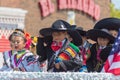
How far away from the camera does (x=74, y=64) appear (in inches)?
195

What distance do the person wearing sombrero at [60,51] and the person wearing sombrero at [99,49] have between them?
0.83 feet

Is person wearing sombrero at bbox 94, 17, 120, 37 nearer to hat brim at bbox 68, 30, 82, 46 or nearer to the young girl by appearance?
hat brim at bbox 68, 30, 82, 46

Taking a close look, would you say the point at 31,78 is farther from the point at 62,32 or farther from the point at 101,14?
the point at 101,14

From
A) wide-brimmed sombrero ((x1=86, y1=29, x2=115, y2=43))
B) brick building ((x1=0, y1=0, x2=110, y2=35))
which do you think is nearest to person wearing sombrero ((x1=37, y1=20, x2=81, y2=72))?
wide-brimmed sombrero ((x1=86, y1=29, x2=115, y2=43))

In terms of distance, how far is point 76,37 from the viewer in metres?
5.53

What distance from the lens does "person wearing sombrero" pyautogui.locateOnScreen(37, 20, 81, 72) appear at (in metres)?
4.96

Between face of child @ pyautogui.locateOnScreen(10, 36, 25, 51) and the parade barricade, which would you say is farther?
face of child @ pyautogui.locateOnScreen(10, 36, 25, 51)

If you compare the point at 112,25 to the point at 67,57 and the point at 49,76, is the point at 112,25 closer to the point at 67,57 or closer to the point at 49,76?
the point at 67,57

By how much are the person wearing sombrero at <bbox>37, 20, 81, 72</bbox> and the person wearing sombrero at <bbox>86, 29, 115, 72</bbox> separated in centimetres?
25

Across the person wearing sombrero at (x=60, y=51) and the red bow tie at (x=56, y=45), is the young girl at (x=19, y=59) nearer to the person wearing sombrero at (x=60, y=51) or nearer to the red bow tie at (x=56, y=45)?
the person wearing sombrero at (x=60, y=51)

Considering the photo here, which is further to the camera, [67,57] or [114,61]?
[67,57]

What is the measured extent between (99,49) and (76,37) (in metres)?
0.44

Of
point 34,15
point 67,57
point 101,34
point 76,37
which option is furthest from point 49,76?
point 34,15

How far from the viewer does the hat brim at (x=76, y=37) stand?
17.8 feet
